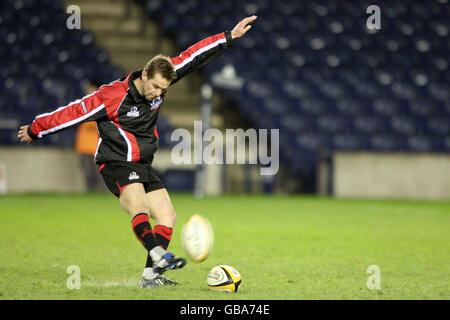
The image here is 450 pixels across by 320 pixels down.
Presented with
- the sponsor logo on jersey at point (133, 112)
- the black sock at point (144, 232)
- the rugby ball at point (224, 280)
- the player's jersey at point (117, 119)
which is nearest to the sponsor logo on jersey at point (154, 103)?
the player's jersey at point (117, 119)

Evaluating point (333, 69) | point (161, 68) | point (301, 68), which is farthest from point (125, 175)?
point (333, 69)

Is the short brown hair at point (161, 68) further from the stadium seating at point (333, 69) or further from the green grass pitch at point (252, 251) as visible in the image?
the stadium seating at point (333, 69)

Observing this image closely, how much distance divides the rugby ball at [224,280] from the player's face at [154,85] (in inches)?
51.6

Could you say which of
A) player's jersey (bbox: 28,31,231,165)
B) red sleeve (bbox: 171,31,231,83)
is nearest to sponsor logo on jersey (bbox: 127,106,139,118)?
player's jersey (bbox: 28,31,231,165)

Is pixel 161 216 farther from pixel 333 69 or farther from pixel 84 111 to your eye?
pixel 333 69

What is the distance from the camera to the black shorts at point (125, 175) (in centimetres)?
480

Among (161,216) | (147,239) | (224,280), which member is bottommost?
(224,280)

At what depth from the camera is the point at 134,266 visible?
224 inches

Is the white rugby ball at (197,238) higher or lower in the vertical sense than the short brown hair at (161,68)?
lower

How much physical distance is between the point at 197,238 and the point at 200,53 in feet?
4.99

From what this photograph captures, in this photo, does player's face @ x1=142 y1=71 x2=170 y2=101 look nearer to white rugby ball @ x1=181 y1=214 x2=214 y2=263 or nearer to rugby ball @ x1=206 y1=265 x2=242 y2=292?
white rugby ball @ x1=181 y1=214 x2=214 y2=263

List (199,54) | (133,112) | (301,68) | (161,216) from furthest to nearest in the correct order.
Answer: (301,68) → (199,54) → (161,216) → (133,112)

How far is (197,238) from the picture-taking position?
4.55 m

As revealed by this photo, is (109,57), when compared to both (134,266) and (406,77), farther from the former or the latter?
(134,266)
